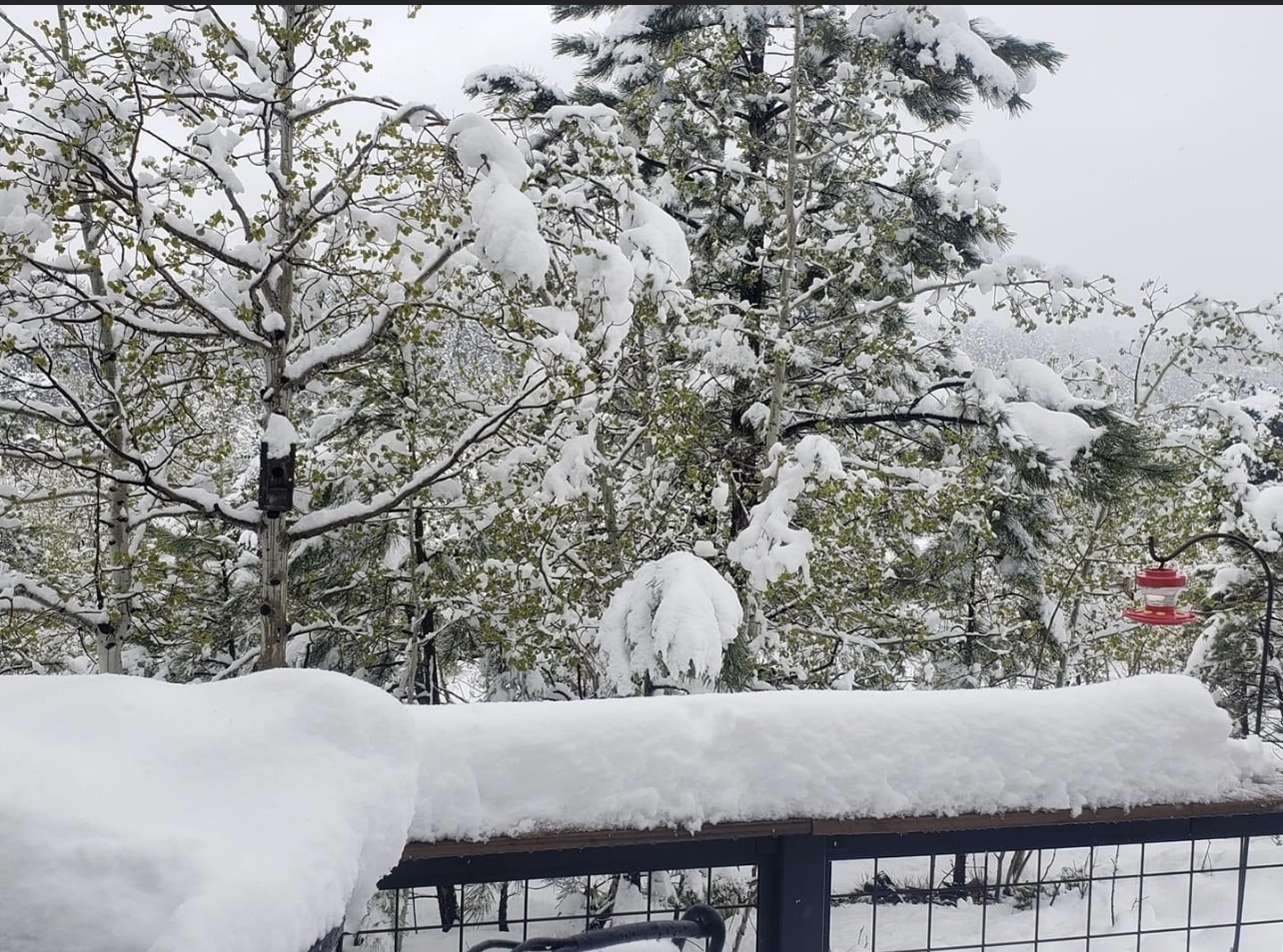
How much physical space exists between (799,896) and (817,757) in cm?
29

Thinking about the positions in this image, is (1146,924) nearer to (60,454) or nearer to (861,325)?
(861,325)

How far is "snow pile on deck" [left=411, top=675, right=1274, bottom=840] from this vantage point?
150 centimetres

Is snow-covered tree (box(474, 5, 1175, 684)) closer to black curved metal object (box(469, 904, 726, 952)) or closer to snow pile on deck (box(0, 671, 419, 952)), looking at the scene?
black curved metal object (box(469, 904, 726, 952))

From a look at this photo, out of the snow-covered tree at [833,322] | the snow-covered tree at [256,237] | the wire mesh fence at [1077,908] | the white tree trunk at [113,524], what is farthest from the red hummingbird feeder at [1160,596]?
the white tree trunk at [113,524]

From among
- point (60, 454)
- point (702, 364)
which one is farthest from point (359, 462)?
point (702, 364)

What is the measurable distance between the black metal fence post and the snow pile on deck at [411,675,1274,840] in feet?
0.42

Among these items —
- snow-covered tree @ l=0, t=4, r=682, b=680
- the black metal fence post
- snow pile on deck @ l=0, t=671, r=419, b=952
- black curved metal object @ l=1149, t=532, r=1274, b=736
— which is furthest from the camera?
snow-covered tree @ l=0, t=4, r=682, b=680

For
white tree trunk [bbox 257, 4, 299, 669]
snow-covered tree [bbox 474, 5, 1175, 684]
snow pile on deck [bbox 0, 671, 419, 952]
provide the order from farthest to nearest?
snow-covered tree [bbox 474, 5, 1175, 684] → white tree trunk [bbox 257, 4, 299, 669] → snow pile on deck [bbox 0, 671, 419, 952]

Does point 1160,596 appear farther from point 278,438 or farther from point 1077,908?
point 1077,908

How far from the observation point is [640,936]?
1.51 m

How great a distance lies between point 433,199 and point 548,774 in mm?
3704

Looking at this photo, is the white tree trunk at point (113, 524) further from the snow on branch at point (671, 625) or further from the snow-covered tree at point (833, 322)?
the snow on branch at point (671, 625)

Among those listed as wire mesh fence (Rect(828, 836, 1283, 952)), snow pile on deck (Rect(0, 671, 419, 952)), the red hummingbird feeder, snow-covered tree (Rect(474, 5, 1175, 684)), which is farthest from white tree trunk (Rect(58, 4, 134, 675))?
the red hummingbird feeder

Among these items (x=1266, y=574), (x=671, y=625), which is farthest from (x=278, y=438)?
(x=1266, y=574)
